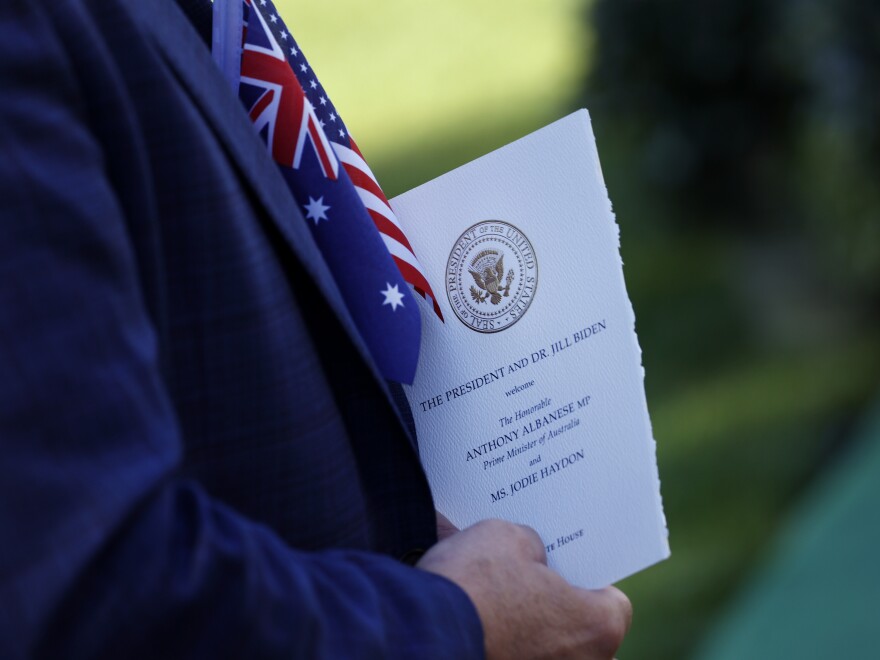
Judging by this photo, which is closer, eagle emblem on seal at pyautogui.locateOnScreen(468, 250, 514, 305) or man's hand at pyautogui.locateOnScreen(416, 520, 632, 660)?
man's hand at pyautogui.locateOnScreen(416, 520, 632, 660)

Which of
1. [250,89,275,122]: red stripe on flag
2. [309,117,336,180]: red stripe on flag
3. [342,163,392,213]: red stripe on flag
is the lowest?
[342,163,392,213]: red stripe on flag

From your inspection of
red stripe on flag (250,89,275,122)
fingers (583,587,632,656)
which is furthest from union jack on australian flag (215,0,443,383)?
fingers (583,587,632,656)

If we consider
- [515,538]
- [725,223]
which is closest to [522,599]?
[515,538]

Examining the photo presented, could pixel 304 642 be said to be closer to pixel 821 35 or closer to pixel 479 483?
pixel 479 483

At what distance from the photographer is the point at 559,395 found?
3.83 feet

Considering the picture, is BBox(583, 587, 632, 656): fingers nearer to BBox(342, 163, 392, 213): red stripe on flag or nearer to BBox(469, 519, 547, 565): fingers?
BBox(469, 519, 547, 565): fingers

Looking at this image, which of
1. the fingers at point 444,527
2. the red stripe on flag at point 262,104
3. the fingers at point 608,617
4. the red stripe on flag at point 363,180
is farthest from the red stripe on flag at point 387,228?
the fingers at point 608,617

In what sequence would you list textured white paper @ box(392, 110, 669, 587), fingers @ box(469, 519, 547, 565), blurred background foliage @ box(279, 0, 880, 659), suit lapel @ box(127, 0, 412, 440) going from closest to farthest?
1. suit lapel @ box(127, 0, 412, 440)
2. fingers @ box(469, 519, 547, 565)
3. textured white paper @ box(392, 110, 669, 587)
4. blurred background foliage @ box(279, 0, 880, 659)

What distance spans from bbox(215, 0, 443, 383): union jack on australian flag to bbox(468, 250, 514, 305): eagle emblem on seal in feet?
0.27

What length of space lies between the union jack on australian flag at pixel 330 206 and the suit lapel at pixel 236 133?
3.1 inches

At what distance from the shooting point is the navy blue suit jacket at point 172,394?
73 centimetres

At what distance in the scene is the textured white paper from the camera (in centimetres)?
116

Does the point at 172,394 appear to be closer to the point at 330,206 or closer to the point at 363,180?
the point at 330,206

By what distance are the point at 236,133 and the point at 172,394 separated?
0.75 ft
